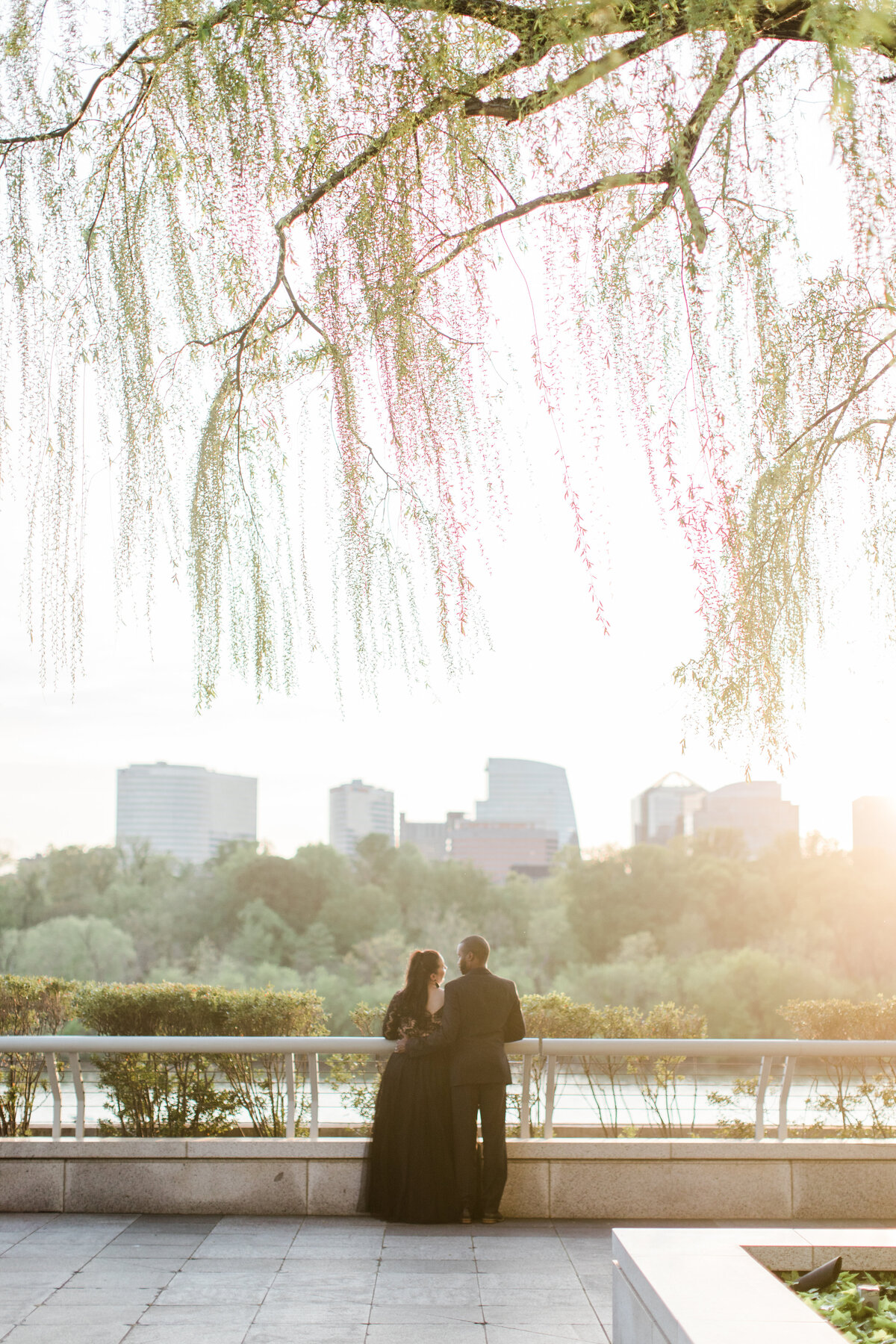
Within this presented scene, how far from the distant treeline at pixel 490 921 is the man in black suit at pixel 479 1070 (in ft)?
114

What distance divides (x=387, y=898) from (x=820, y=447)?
43.8 meters

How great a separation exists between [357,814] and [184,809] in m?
12.8

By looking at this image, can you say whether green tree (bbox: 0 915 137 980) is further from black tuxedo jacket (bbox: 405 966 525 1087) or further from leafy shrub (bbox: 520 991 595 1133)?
black tuxedo jacket (bbox: 405 966 525 1087)

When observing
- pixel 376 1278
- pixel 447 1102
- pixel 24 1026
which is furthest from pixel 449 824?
pixel 376 1278

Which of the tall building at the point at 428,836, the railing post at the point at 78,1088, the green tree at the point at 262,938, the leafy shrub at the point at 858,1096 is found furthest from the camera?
the tall building at the point at 428,836

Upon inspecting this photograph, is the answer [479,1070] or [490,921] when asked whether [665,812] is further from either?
[479,1070]

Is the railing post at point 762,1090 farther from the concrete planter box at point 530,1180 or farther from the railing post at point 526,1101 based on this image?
the railing post at point 526,1101

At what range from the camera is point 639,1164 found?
228 inches

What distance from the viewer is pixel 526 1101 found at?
6.00 m

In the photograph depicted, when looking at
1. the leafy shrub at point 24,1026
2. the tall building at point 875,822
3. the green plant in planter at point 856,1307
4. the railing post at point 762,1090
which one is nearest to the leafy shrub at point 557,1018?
the railing post at point 762,1090

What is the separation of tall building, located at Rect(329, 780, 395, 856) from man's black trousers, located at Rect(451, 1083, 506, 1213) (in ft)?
143

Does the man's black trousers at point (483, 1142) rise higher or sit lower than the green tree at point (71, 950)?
higher

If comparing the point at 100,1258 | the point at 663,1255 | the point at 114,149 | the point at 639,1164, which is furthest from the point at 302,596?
the point at 639,1164

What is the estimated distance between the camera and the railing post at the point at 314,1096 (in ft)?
19.5
